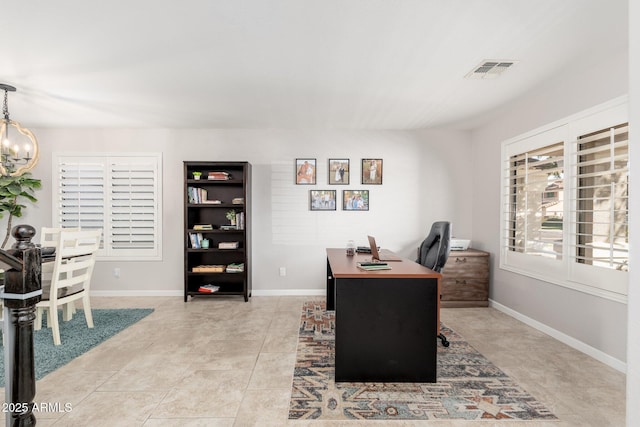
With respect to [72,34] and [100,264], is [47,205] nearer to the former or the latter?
[100,264]

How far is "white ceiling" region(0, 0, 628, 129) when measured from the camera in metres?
2.07

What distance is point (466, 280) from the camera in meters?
4.36

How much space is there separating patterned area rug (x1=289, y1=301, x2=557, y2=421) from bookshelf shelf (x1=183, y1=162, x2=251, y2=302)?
2301 mm

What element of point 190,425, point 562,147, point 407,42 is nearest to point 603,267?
point 562,147

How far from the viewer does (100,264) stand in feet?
16.3

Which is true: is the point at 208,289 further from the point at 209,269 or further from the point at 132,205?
the point at 132,205

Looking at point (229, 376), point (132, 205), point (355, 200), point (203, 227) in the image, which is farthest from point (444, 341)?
point (132, 205)

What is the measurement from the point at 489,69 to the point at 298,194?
9.60ft

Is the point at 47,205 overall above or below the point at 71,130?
below

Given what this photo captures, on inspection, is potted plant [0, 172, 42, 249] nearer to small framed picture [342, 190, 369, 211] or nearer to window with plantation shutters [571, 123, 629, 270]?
small framed picture [342, 190, 369, 211]

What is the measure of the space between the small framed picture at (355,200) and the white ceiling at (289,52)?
129 centimetres

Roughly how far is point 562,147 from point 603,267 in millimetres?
1203

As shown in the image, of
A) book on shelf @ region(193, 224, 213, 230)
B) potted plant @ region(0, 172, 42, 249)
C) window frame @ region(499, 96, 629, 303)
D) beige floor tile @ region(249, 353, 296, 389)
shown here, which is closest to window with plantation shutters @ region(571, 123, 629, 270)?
window frame @ region(499, 96, 629, 303)

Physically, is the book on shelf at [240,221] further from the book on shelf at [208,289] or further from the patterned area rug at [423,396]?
the patterned area rug at [423,396]
